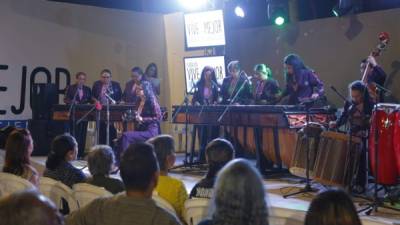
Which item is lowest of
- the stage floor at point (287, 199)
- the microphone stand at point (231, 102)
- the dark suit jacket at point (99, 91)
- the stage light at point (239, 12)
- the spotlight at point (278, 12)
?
the stage floor at point (287, 199)

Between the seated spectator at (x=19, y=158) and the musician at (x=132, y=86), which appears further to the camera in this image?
the musician at (x=132, y=86)

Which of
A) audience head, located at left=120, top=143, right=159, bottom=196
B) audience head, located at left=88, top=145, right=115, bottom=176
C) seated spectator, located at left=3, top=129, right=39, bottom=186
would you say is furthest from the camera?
seated spectator, located at left=3, top=129, right=39, bottom=186

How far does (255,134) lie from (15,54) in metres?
5.60

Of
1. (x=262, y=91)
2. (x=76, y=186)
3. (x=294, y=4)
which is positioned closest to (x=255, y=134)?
(x=262, y=91)

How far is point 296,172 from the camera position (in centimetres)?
668

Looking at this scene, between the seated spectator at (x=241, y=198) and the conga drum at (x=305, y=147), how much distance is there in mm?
4184

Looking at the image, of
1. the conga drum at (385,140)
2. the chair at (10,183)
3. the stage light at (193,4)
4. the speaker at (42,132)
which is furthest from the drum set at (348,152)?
the stage light at (193,4)

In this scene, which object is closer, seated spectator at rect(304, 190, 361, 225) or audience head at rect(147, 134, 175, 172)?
seated spectator at rect(304, 190, 361, 225)

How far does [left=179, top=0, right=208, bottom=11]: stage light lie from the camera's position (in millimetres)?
11789

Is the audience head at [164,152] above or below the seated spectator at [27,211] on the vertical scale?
below

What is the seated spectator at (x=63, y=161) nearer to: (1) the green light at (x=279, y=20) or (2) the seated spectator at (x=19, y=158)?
(2) the seated spectator at (x=19, y=158)

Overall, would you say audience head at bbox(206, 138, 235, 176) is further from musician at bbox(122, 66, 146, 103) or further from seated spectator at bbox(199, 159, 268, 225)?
musician at bbox(122, 66, 146, 103)

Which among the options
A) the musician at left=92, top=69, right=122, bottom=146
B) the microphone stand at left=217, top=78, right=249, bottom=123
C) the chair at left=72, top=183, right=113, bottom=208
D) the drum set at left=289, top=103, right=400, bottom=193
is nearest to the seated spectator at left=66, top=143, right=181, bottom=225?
the chair at left=72, top=183, right=113, bottom=208

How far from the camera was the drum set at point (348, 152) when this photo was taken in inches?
229
